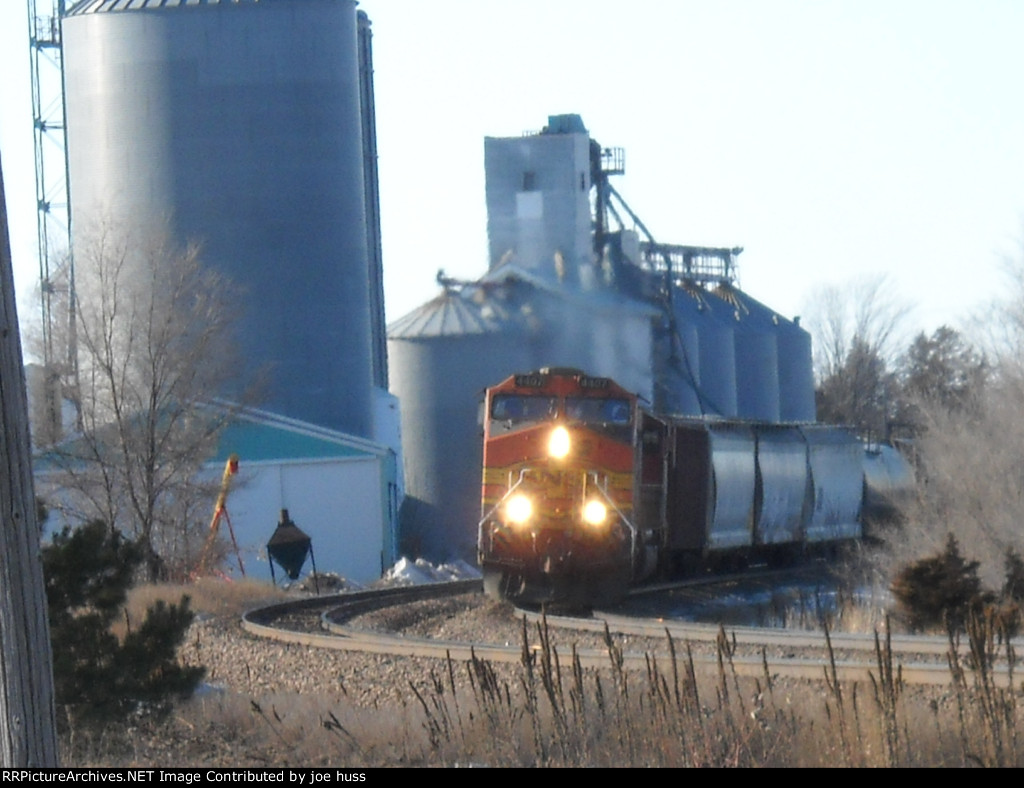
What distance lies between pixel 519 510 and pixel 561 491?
2.06 ft

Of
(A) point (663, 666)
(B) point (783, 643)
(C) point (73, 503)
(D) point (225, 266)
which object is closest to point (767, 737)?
(A) point (663, 666)

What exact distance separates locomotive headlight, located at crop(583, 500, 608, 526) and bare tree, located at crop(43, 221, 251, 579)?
422 inches

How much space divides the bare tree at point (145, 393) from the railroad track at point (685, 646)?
30.9 ft

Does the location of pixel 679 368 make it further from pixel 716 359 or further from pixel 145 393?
pixel 145 393

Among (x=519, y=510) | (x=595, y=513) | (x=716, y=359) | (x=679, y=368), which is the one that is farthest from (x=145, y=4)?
(x=595, y=513)

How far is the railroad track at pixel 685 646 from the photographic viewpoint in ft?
31.5

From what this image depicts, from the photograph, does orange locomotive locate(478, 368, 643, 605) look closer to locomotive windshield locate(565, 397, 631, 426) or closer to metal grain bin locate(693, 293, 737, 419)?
locomotive windshield locate(565, 397, 631, 426)

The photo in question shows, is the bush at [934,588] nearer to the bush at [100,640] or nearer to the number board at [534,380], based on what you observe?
the number board at [534,380]

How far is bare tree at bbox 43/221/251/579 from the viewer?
90.0ft

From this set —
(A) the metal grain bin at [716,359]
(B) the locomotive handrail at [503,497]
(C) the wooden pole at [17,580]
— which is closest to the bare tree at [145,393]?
(B) the locomotive handrail at [503,497]

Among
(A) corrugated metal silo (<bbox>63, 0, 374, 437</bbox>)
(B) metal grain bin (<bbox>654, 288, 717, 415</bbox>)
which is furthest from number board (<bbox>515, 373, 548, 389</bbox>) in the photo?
(B) metal grain bin (<bbox>654, 288, 717, 415</bbox>)

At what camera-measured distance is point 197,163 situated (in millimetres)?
33875

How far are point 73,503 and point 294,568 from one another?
485 centimetres

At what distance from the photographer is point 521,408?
18875mm
